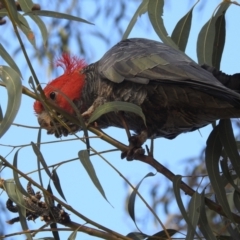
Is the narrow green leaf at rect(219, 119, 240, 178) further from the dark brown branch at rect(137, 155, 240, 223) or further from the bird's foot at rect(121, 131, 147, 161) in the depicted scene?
the bird's foot at rect(121, 131, 147, 161)

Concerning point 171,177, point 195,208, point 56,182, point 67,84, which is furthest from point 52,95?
point 195,208

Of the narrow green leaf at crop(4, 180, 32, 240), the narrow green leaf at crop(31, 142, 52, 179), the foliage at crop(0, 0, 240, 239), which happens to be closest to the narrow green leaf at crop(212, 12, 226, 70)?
the foliage at crop(0, 0, 240, 239)

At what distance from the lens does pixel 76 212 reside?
2193mm

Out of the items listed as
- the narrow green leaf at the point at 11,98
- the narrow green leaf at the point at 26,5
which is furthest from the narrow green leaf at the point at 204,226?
the narrow green leaf at the point at 26,5

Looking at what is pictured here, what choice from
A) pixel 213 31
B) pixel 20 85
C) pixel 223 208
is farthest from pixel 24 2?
pixel 223 208

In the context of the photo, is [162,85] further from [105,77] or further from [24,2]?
[24,2]

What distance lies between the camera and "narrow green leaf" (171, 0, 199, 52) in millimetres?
2891

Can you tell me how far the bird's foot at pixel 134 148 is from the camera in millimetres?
2711

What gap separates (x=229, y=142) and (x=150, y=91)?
1.49 ft

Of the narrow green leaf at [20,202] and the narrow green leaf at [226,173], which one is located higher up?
the narrow green leaf at [226,173]

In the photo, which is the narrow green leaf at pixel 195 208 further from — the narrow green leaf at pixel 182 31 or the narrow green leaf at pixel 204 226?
the narrow green leaf at pixel 182 31

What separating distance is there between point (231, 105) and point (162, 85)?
318 mm

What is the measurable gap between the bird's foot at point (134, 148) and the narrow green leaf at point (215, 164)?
0.28 meters

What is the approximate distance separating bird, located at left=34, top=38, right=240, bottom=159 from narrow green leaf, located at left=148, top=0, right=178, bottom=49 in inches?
3.9
